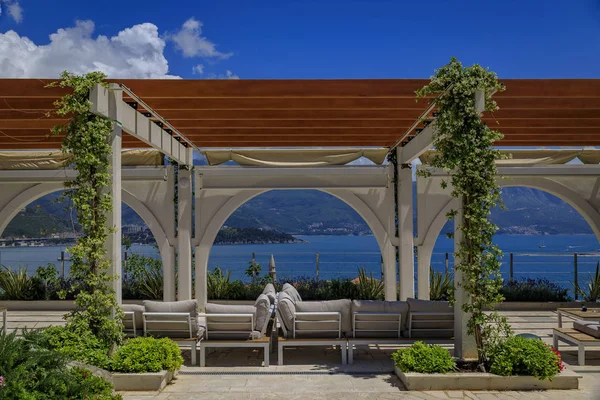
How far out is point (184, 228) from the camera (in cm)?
1084

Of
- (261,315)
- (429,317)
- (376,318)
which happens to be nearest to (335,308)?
(376,318)

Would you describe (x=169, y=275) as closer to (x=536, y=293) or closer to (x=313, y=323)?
(x=313, y=323)

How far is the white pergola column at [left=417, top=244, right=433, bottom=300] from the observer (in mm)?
10816

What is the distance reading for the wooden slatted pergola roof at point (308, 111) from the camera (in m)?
6.21

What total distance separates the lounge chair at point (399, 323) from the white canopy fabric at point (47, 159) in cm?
611

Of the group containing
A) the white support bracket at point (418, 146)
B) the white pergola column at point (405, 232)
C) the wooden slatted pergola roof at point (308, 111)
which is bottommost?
the white pergola column at point (405, 232)

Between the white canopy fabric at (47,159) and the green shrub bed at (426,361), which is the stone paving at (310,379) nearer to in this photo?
the green shrub bed at (426,361)

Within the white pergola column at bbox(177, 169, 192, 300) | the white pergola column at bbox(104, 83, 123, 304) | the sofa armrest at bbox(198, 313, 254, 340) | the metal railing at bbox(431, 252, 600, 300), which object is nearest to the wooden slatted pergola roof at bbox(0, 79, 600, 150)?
the white pergola column at bbox(104, 83, 123, 304)

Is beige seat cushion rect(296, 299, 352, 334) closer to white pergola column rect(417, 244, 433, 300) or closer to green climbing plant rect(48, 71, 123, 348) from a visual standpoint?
green climbing plant rect(48, 71, 123, 348)

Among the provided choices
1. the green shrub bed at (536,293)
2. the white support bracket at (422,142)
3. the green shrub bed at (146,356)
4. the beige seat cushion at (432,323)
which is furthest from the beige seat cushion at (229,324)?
the green shrub bed at (536,293)

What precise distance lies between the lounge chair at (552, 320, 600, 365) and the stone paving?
196 mm

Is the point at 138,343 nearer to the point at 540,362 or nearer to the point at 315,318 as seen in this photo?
the point at 315,318

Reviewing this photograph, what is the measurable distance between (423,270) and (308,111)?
505 cm

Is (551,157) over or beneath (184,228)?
over
